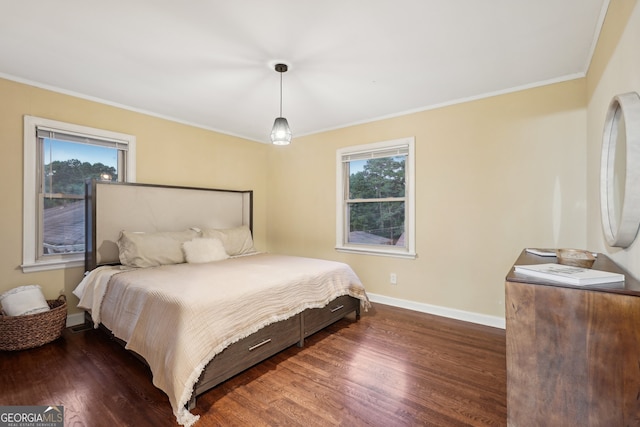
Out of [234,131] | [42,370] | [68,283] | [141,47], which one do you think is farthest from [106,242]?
[234,131]

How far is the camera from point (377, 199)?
395 centimetres

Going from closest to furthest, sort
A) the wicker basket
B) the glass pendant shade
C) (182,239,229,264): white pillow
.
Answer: the wicker basket → the glass pendant shade → (182,239,229,264): white pillow

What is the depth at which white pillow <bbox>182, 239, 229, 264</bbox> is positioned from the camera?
10.6 feet

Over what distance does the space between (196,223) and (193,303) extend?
2.31 metres

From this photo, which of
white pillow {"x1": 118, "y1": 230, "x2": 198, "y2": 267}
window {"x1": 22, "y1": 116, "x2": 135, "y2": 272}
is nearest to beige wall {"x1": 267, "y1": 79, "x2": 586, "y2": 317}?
white pillow {"x1": 118, "y1": 230, "x2": 198, "y2": 267}

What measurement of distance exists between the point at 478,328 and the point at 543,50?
2563 mm

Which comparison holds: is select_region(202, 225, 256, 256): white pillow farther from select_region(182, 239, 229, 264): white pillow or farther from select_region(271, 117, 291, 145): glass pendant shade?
select_region(271, 117, 291, 145): glass pendant shade

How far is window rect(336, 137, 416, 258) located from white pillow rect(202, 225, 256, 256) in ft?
4.16

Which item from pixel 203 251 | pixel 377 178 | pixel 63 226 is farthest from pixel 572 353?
pixel 63 226

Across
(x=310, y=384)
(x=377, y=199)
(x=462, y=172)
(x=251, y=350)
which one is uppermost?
(x=462, y=172)

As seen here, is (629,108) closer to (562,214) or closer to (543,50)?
(543,50)

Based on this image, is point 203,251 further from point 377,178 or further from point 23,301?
point 377,178

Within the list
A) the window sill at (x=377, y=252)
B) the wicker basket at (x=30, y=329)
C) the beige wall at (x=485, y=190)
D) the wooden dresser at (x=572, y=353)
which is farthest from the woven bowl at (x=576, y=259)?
the wicker basket at (x=30, y=329)

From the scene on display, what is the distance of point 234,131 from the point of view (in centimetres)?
449
